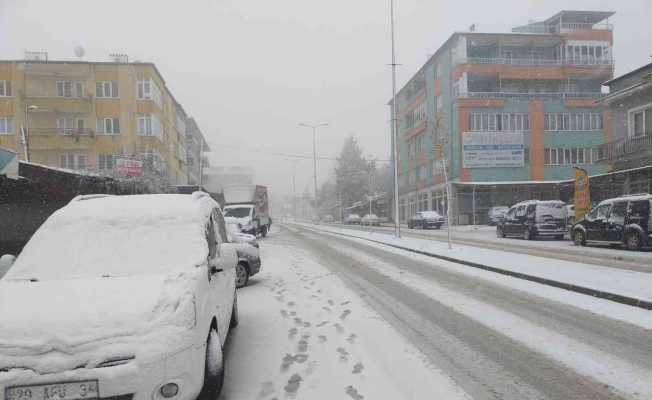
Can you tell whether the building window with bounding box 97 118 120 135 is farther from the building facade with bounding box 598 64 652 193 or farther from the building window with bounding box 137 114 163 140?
the building facade with bounding box 598 64 652 193

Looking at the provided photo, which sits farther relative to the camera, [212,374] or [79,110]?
[79,110]

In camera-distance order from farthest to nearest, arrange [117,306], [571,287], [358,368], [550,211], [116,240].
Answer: [550,211], [571,287], [358,368], [116,240], [117,306]

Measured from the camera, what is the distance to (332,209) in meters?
104

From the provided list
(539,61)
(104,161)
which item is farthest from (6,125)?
(539,61)

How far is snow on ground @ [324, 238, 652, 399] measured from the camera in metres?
4.07

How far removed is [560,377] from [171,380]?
3.38 m

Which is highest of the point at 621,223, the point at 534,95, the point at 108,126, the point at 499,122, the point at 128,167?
the point at 534,95

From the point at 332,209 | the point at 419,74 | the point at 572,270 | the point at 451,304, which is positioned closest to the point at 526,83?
the point at 419,74

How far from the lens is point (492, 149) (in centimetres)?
4559

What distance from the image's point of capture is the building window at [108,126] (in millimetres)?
42281

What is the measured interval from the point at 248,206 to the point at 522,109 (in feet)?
107

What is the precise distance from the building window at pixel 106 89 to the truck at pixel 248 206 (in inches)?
780

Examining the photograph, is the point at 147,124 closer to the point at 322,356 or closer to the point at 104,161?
the point at 104,161

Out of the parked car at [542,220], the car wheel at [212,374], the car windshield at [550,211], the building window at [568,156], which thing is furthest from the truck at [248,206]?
the building window at [568,156]
